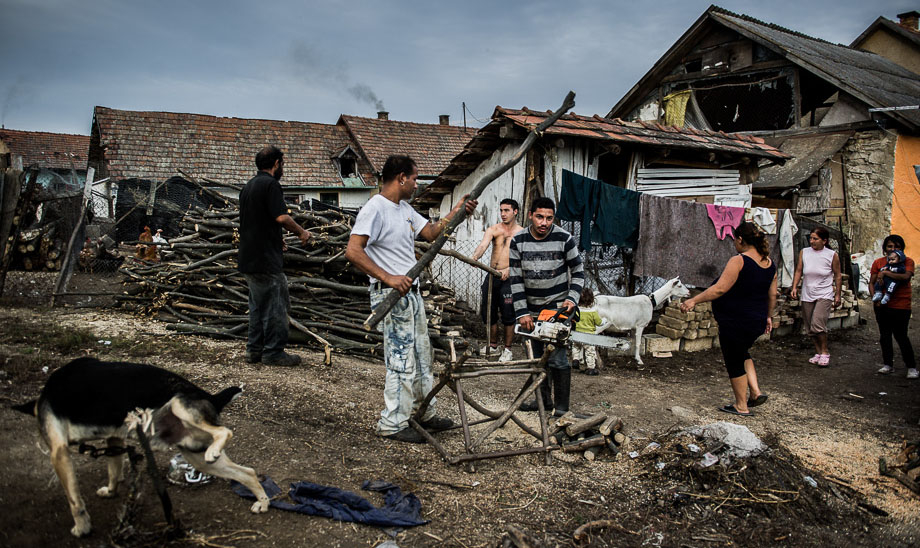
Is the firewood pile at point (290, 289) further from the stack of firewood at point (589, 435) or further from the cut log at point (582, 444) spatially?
the cut log at point (582, 444)

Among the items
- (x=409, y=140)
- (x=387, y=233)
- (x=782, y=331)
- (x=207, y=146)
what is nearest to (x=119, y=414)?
(x=387, y=233)

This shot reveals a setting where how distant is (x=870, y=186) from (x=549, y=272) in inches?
549

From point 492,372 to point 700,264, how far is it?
250 inches

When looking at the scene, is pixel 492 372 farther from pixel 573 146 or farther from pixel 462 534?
pixel 573 146

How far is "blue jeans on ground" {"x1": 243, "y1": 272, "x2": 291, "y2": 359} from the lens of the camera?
18.3 ft

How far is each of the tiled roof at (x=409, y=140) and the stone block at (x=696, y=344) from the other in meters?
19.3

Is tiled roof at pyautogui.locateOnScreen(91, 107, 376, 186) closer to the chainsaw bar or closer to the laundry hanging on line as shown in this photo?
the laundry hanging on line

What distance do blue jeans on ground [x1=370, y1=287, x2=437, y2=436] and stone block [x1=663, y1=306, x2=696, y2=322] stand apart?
5633 mm

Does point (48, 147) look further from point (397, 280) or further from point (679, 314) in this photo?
point (397, 280)

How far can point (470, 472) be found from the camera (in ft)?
12.7

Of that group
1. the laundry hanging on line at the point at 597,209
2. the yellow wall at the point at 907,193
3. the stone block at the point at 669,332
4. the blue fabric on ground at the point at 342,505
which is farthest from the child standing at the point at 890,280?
the yellow wall at the point at 907,193

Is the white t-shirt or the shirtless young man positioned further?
the shirtless young man

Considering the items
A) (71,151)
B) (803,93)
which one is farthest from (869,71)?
(71,151)

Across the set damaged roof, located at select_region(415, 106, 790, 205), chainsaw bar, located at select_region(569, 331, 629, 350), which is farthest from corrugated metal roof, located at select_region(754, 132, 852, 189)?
chainsaw bar, located at select_region(569, 331, 629, 350)
